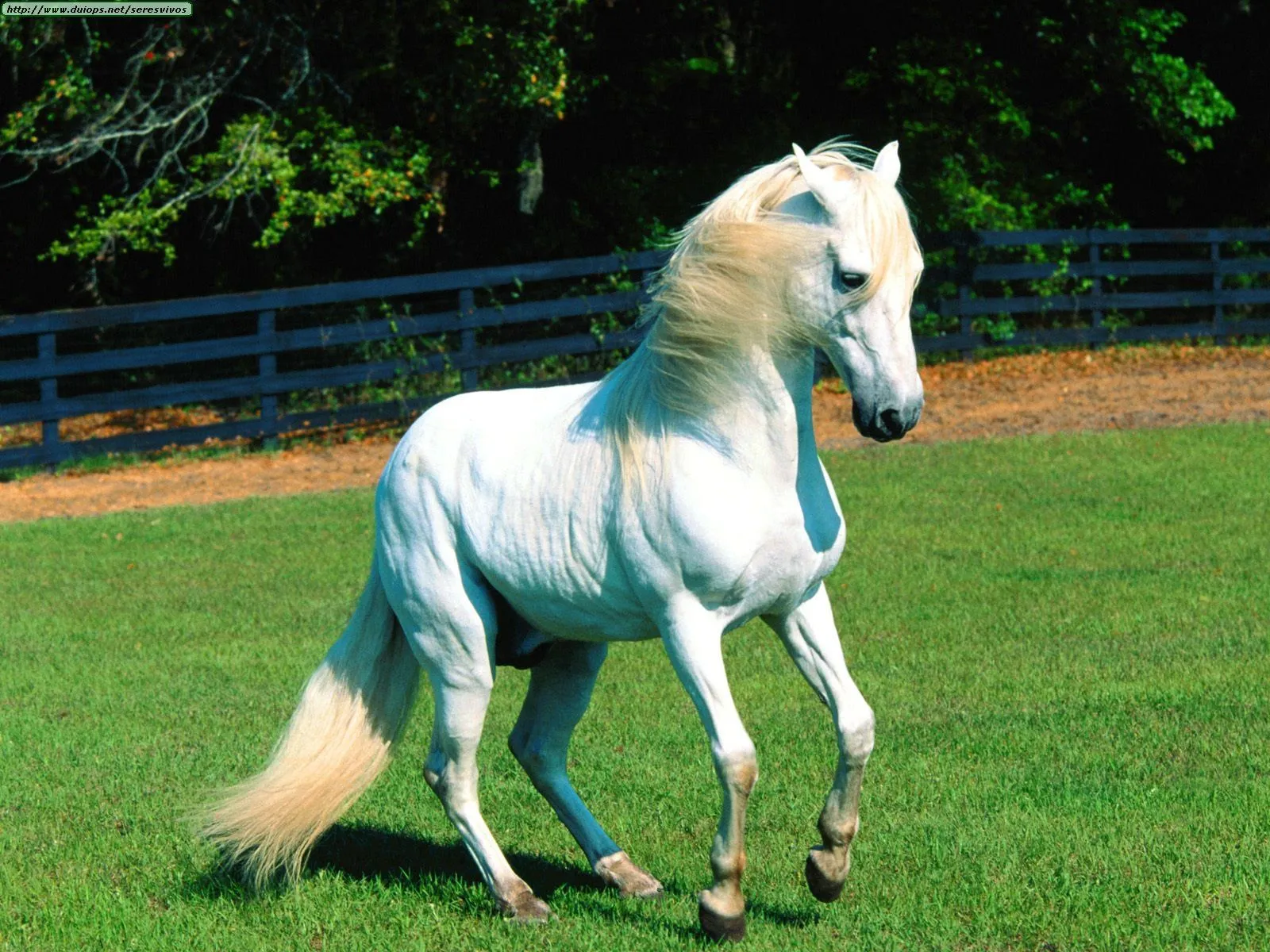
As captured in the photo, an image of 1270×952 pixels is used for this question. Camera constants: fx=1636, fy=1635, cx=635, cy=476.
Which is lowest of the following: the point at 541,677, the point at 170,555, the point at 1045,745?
the point at 170,555

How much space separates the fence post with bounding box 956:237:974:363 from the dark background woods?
826 mm

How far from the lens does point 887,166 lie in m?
4.08

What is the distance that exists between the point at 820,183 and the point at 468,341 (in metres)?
13.1

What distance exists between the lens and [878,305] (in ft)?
12.8

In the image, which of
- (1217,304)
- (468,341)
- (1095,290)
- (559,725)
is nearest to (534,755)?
(559,725)

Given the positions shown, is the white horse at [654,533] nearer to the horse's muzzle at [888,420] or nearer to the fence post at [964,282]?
the horse's muzzle at [888,420]

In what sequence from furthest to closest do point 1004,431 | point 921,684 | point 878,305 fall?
point 1004,431
point 921,684
point 878,305

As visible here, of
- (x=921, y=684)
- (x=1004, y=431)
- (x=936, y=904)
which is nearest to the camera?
(x=936, y=904)

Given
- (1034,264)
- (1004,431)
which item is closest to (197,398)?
(1004,431)

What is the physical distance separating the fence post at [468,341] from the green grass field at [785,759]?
5664 millimetres

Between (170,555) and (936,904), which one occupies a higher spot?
(936,904)

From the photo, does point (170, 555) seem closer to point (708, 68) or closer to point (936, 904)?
point (936, 904)

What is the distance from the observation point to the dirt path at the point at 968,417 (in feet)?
48.2

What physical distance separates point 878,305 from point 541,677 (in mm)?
1778
